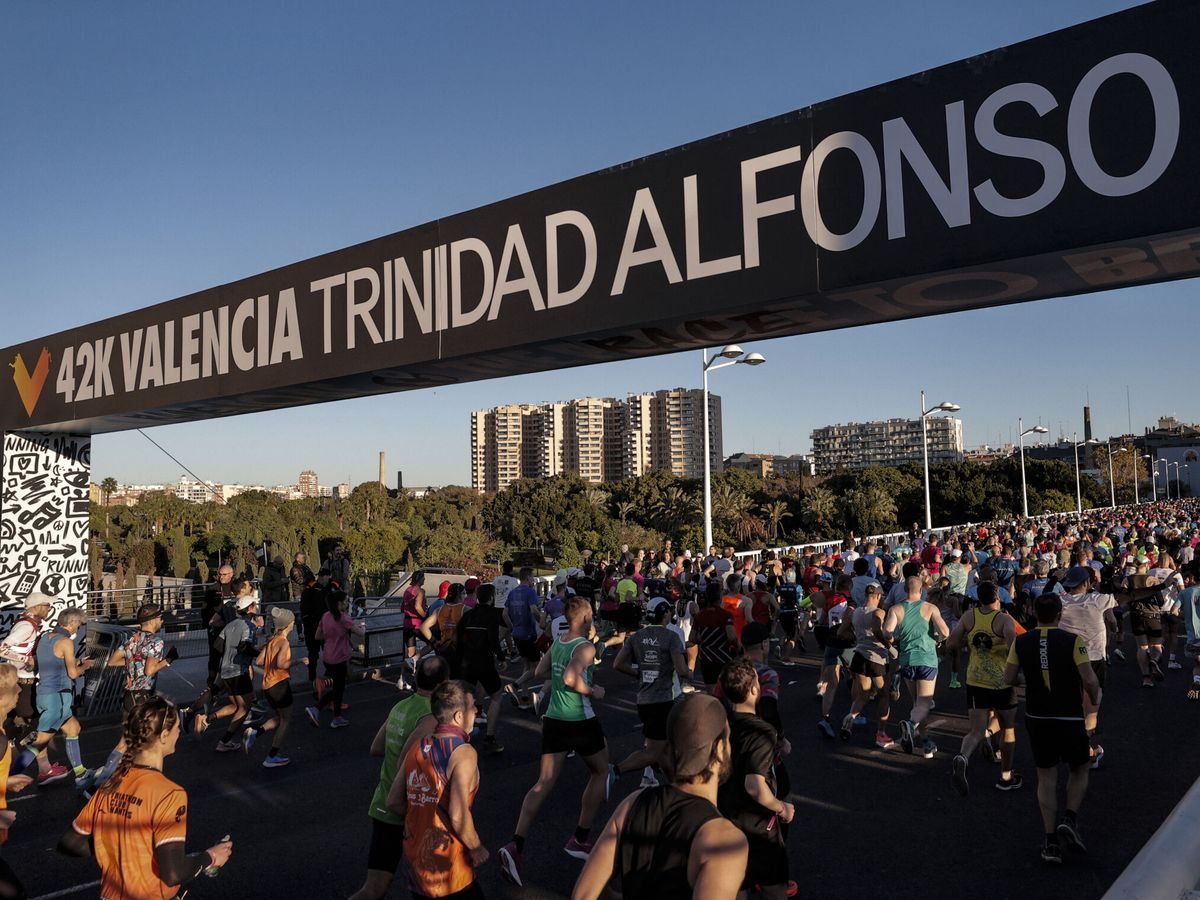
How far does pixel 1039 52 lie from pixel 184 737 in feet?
34.5

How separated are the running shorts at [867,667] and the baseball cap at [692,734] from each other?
20.0 ft

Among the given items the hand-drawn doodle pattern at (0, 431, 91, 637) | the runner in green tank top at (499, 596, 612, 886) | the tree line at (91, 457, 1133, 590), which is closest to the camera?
the runner in green tank top at (499, 596, 612, 886)

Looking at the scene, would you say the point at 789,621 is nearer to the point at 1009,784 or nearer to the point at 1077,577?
the point at 1077,577

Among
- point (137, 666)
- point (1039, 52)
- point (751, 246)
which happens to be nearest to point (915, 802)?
point (751, 246)

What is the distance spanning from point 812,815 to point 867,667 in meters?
2.28

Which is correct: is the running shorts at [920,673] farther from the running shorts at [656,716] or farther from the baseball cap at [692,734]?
the baseball cap at [692,734]

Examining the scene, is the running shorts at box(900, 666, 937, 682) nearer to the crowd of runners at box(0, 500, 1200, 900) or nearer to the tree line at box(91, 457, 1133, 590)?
the crowd of runners at box(0, 500, 1200, 900)

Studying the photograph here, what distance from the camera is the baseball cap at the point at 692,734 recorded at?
245 cm

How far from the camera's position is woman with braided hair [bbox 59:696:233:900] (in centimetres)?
293

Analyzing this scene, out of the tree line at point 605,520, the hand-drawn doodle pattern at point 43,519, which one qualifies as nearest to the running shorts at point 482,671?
the hand-drawn doodle pattern at point 43,519

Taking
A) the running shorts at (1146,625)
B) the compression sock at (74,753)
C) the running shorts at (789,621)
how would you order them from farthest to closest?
1. the running shorts at (789,621)
2. the running shorts at (1146,625)
3. the compression sock at (74,753)

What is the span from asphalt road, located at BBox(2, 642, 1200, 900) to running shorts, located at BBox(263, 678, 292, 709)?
644mm

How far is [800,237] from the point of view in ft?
19.1

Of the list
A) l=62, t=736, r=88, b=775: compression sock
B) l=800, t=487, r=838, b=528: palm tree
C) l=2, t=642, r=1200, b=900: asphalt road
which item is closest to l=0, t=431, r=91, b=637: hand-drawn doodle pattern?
l=2, t=642, r=1200, b=900: asphalt road
